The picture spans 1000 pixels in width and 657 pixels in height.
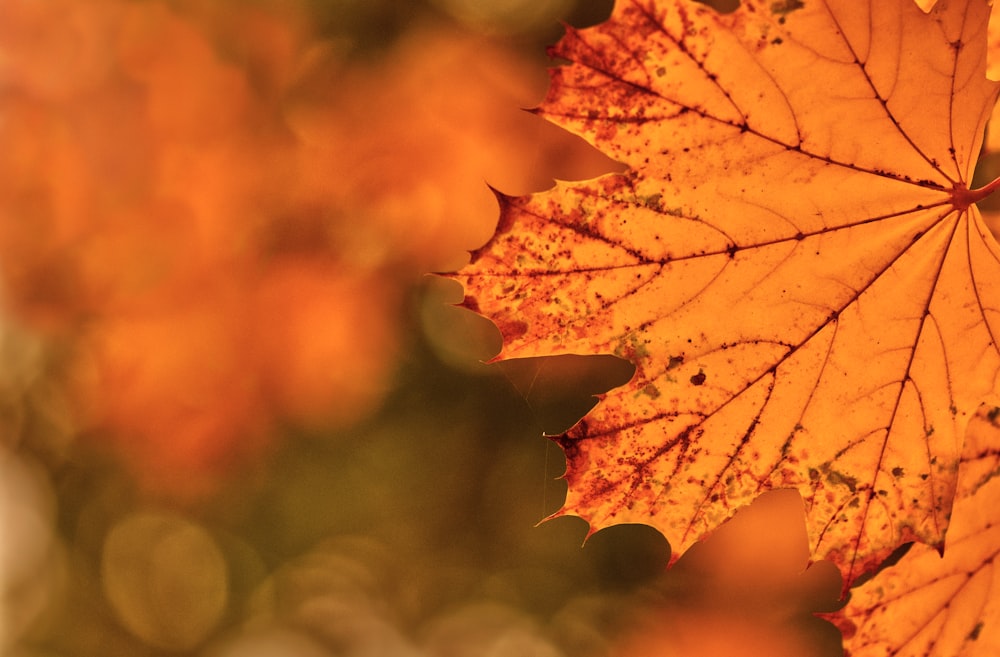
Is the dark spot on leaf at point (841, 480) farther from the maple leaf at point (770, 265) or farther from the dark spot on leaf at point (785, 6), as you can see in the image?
the dark spot on leaf at point (785, 6)

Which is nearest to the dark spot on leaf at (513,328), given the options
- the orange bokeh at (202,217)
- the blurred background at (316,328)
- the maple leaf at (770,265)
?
the maple leaf at (770,265)

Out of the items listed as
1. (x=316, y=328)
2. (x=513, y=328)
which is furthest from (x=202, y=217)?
(x=513, y=328)

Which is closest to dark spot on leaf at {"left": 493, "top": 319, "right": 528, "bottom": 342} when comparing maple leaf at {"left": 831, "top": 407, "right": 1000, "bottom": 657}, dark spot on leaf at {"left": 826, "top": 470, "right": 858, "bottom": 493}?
dark spot on leaf at {"left": 826, "top": 470, "right": 858, "bottom": 493}

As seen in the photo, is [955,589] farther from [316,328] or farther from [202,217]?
[202,217]

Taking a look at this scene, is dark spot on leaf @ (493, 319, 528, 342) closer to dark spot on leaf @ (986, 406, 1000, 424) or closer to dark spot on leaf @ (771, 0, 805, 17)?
dark spot on leaf @ (771, 0, 805, 17)

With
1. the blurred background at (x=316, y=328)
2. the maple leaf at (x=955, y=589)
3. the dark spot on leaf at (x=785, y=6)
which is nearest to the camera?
the dark spot on leaf at (x=785, y=6)
